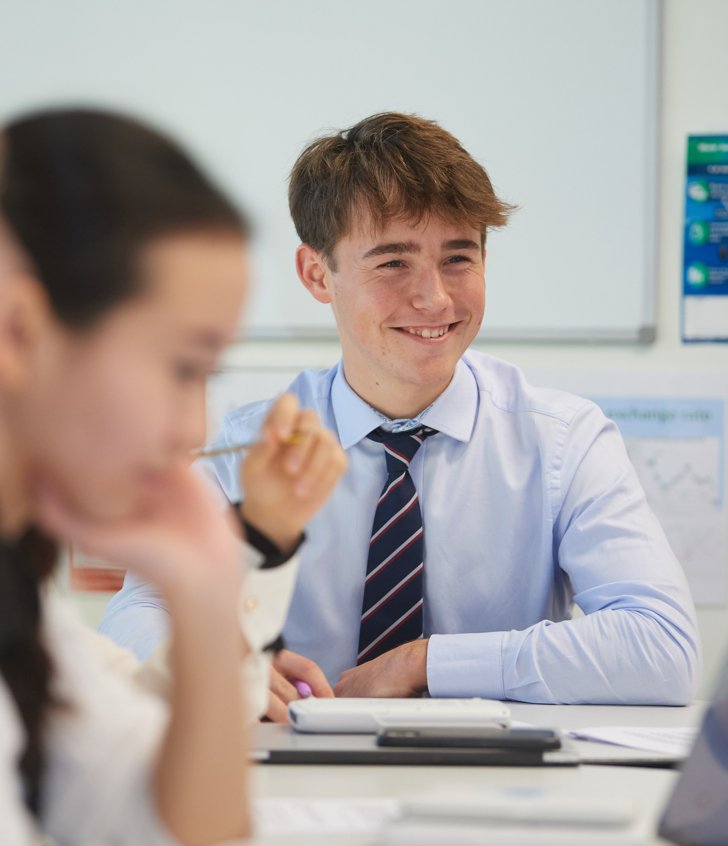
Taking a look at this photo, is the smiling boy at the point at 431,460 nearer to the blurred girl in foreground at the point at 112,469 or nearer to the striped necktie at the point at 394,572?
the striped necktie at the point at 394,572

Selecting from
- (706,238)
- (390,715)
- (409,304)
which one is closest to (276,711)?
(390,715)

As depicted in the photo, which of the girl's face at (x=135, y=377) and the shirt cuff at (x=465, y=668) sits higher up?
the girl's face at (x=135, y=377)

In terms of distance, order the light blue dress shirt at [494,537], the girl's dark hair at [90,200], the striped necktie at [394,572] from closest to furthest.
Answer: the girl's dark hair at [90,200], the light blue dress shirt at [494,537], the striped necktie at [394,572]

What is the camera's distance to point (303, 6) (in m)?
3.01

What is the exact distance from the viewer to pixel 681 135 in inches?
116

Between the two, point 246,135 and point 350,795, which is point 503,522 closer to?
point 350,795

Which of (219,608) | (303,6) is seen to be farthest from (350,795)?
(303,6)

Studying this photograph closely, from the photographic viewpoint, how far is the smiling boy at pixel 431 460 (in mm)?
1953

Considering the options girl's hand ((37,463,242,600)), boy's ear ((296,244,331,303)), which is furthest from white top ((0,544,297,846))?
boy's ear ((296,244,331,303))

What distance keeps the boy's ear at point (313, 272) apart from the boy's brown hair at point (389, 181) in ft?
0.08

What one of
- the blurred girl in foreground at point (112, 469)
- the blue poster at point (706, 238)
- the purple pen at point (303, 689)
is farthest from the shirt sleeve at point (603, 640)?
the blue poster at point (706, 238)

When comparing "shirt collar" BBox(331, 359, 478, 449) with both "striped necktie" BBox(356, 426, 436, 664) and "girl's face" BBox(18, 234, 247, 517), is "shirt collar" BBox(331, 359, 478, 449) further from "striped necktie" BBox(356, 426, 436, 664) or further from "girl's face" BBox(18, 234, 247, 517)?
"girl's face" BBox(18, 234, 247, 517)

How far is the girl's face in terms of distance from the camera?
746 millimetres

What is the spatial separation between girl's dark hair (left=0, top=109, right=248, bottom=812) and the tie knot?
1.25 metres
